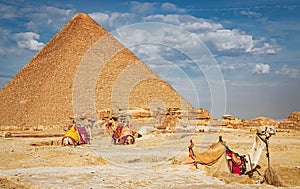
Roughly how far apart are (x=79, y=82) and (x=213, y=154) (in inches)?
2324

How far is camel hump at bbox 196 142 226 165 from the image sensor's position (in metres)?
8.30

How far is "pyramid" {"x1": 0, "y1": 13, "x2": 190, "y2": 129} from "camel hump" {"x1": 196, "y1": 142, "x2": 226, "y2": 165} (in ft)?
140

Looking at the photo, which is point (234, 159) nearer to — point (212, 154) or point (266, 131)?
point (212, 154)

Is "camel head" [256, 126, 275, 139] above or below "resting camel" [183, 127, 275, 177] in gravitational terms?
above

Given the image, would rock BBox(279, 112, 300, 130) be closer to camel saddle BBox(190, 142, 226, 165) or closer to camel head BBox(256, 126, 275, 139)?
camel head BBox(256, 126, 275, 139)

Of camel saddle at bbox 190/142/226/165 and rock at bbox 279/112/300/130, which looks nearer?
camel saddle at bbox 190/142/226/165

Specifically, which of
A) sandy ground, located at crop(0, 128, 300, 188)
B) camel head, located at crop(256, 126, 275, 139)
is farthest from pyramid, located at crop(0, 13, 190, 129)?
camel head, located at crop(256, 126, 275, 139)

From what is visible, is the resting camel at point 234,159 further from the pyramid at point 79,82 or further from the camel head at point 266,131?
the pyramid at point 79,82

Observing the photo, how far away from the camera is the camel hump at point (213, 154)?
8.30 metres

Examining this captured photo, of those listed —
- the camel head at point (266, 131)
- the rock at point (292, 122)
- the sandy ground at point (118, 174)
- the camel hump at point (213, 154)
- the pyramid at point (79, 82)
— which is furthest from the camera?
the pyramid at point (79, 82)

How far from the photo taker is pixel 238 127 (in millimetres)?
28438

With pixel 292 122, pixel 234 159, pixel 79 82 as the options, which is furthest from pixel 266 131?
pixel 79 82

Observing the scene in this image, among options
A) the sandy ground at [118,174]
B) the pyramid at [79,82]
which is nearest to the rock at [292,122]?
the sandy ground at [118,174]

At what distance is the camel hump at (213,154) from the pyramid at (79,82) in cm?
4259
